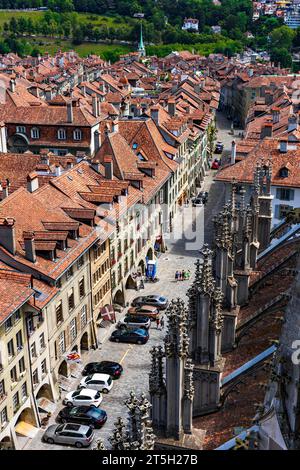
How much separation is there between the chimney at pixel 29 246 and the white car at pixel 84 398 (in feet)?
36.5

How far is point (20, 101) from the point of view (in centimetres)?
10456

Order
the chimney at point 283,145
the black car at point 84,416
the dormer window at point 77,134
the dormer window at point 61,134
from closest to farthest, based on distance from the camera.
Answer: the black car at point 84,416 → the chimney at point 283,145 → the dormer window at point 77,134 → the dormer window at point 61,134

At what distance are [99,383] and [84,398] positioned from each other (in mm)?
2415

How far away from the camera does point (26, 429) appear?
150 feet

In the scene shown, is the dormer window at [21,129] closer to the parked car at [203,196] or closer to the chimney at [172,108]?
the chimney at [172,108]

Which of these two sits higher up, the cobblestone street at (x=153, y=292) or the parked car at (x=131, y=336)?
the parked car at (x=131, y=336)

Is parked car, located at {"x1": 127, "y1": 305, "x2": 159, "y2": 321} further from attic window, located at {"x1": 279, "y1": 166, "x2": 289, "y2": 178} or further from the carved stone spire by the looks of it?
the carved stone spire

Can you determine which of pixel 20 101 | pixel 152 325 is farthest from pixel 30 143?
pixel 152 325

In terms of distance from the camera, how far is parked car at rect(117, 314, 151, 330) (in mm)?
61097

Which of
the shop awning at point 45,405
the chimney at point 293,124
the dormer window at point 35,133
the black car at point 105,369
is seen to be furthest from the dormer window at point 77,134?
the shop awning at point 45,405

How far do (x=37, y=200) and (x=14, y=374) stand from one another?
17989mm

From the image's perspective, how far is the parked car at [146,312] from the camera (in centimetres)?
6344

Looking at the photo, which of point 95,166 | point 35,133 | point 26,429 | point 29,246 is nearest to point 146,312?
point 95,166
